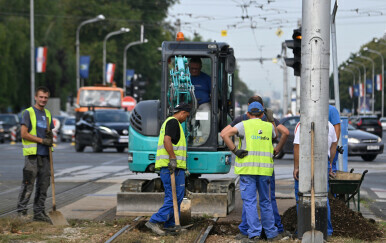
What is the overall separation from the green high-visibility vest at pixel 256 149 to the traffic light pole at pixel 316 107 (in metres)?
0.39

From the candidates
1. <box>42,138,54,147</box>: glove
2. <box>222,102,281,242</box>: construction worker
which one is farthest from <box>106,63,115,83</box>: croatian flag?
<box>222,102,281,242</box>: construction worker

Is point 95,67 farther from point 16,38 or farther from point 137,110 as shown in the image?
point 137,110

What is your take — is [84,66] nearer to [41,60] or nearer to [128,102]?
[41,60]

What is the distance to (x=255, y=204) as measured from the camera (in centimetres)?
1038

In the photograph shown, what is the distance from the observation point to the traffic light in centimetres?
1102

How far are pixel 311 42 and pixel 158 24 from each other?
75378 millimetres

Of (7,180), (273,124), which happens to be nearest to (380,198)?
(273,124)

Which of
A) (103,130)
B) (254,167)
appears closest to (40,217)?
(254,167)

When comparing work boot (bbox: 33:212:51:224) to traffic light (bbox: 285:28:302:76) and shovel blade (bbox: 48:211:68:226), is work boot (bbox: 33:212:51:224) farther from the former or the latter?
traffic light (bbox: 285:28:302:76)

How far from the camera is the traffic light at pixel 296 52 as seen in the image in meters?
11.0

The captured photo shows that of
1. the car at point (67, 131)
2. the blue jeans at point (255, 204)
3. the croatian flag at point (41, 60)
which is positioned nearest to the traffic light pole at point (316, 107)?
the blue jeans at point (255, 204)

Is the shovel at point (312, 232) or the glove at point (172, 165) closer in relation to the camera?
the shovel at point (312, 232)

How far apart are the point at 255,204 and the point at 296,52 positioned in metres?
2.10

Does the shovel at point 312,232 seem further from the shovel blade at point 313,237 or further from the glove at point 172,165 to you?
the glove at point 172,165
